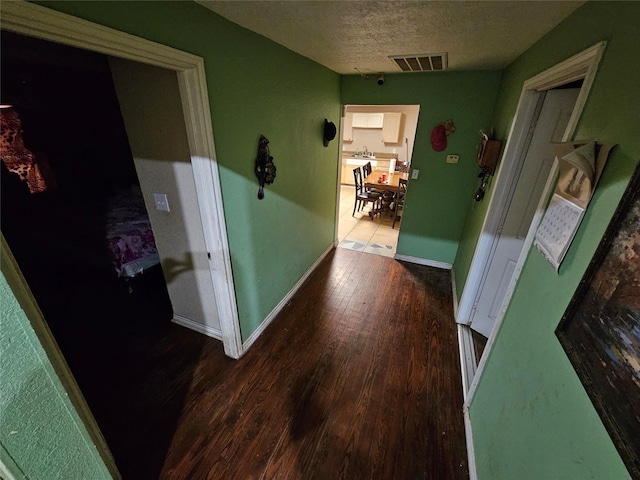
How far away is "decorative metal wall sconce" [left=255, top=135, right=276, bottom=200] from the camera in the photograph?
6.06ft

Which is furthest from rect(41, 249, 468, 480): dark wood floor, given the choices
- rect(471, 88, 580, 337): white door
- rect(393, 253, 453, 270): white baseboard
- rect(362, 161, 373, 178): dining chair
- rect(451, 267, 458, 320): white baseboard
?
rect(362, 161, 373, 178): dining chair

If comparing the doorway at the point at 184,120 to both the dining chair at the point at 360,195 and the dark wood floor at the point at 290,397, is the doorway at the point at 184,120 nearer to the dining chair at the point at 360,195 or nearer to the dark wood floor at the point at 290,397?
the dark wood floor at the point at 290,397

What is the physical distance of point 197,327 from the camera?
2.29m

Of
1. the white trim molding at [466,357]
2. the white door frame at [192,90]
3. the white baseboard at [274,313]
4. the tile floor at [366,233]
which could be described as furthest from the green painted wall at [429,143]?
the white door frame at [192,90]

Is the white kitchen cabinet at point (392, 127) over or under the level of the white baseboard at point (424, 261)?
over

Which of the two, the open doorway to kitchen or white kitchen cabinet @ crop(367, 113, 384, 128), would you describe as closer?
the open doorway to kitchen

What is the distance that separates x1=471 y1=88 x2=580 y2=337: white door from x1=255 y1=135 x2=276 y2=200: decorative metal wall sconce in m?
1.74

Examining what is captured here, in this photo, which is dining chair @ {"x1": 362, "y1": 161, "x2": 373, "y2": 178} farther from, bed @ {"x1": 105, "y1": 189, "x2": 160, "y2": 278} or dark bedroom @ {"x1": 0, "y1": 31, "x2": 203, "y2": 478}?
bed @ {"x1": 105, "y1": 189, "x2": 160, "y2": 278}

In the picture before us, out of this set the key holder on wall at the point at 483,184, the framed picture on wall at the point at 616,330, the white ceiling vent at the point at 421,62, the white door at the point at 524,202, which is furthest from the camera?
the key holder on wall at the point at 483,184

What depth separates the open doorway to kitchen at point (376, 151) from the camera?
536cm

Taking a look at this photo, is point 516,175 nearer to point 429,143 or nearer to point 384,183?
point 429,143

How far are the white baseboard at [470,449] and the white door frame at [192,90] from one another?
64.1 inches

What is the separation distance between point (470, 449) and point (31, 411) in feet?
6.41

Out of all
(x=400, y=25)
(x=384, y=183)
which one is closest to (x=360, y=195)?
(x=384, y=183)
